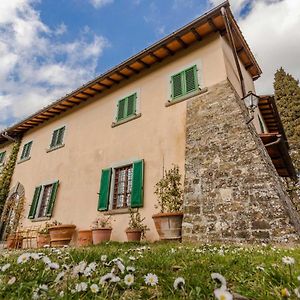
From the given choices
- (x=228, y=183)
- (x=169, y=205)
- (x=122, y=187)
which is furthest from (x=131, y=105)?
(x=228, y=183)

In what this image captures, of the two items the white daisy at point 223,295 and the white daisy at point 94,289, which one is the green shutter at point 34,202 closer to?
the white daisy at point 94,289

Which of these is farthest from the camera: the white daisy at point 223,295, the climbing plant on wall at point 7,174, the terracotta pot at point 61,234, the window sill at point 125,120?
the climbing plant on wall at point 7,174

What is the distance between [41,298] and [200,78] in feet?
23.3

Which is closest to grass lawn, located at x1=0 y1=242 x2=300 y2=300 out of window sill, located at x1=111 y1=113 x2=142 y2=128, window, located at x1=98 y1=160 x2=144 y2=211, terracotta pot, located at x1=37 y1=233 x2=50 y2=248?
window, located at x1=98 y1=160 x2=144 y2=211

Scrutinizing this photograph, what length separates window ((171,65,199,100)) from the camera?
294 inches

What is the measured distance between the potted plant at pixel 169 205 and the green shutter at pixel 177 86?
2.48 m

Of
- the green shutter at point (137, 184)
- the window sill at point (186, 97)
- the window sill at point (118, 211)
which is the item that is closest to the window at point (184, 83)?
the window sill at point (186, 97)

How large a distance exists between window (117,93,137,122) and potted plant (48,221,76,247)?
13.9 feet

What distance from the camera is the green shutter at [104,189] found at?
7.78 meters

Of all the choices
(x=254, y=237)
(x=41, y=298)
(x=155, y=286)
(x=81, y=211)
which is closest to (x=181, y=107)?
(x=254, y=237)

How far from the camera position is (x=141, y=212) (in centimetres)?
695

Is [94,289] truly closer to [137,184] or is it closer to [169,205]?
[169,205]

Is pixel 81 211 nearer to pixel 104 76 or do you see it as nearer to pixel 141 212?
pixel 141 212

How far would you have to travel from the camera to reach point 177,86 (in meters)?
7.85
